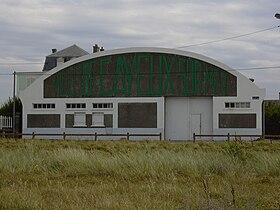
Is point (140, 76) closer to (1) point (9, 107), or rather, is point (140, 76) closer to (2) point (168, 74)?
(2) point (168, 74)

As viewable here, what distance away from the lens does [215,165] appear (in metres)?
15.1

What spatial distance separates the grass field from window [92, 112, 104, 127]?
29996mm

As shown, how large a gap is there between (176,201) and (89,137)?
3758 cm

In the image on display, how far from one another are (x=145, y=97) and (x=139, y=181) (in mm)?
35459

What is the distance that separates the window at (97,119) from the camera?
1924 inches

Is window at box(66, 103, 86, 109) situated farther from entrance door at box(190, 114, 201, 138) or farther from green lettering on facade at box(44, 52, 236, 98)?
entrance door at box(190, 114, 201, 138)

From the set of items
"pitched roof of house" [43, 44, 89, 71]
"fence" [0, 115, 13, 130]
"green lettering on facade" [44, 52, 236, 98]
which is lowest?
"fence" [0, 115, 13, 130]

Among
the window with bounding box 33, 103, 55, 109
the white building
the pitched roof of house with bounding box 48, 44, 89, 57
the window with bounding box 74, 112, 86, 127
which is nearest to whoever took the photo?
the white building

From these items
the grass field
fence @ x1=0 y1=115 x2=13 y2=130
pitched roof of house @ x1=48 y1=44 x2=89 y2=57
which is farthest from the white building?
the grass field

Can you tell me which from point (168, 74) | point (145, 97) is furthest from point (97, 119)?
point (168, 74)

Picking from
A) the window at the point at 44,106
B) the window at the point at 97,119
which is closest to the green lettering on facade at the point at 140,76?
the window at the point at 97,119

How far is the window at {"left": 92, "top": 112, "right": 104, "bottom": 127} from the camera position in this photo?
160 ft

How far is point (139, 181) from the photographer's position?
13047 mm

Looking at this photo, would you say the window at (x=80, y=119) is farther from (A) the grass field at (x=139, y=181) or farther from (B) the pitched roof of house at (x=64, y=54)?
(A) the grass field at (x=139, y=181)
